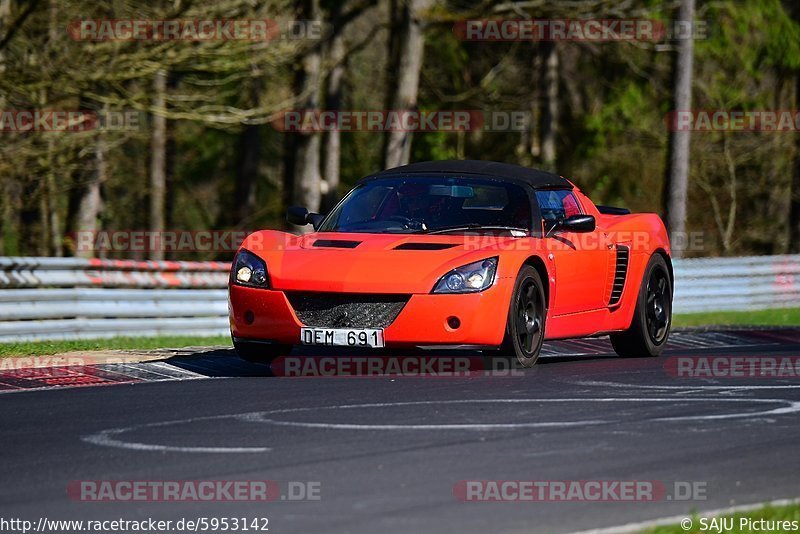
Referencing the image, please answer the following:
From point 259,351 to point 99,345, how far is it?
3692mm

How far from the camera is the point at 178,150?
4766 cm

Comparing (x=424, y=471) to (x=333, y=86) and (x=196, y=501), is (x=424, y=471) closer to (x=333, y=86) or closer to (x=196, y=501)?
(x=196, y=501)

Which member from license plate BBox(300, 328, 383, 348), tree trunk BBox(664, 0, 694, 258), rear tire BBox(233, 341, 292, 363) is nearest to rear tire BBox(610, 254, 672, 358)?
rear tire BBox(233, 341, 292, 363)

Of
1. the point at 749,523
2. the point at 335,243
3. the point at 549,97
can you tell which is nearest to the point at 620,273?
the point at 335,243

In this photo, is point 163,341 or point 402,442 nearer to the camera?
point 402,442

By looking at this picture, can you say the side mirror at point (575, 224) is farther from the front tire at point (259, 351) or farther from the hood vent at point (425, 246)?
the front tire at point (259, 351)

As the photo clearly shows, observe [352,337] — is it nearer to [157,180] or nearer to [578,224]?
[578,224]

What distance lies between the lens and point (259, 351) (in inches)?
417

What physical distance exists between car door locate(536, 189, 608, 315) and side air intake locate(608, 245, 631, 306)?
21cm

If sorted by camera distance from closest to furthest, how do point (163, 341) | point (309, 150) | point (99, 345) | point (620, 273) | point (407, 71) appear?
point (620, 273)
point (99, 345)
point (163, 341)
point (407, 71)
point (309, 150)

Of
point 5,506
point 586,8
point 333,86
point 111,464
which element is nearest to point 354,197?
point 111,464

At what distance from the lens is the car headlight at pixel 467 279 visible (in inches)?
380

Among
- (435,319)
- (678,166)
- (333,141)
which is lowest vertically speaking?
(435,319)

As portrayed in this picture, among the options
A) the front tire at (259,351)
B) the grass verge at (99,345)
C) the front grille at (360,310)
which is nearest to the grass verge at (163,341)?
the grass verge at (99,345)
